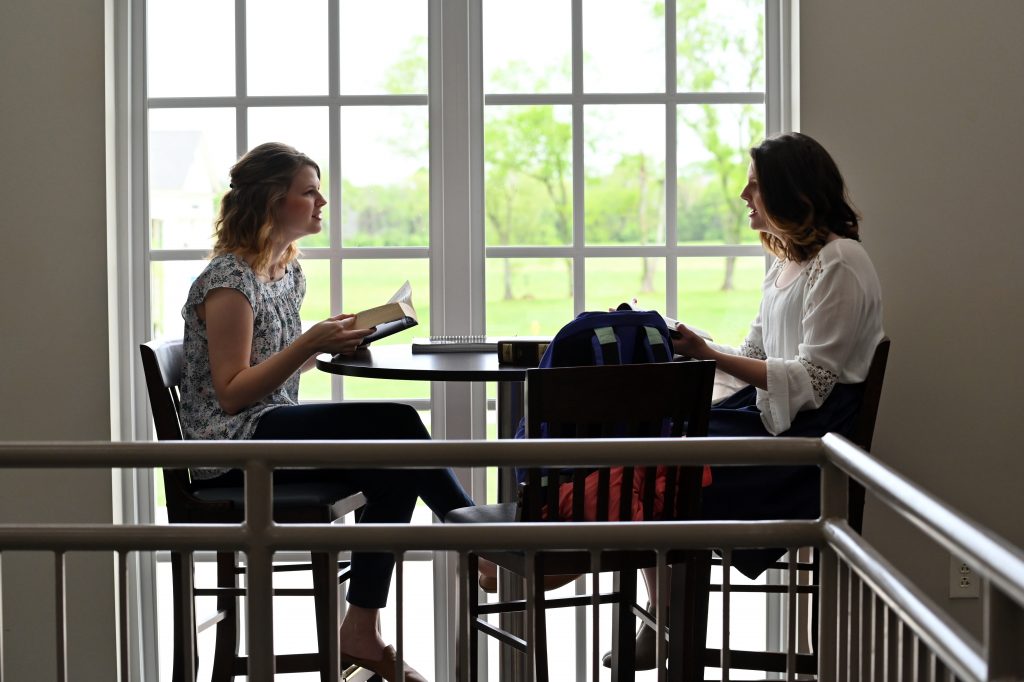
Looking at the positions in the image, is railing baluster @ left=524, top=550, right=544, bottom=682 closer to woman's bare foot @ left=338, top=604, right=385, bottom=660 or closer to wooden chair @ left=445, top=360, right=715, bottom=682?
wooden chair @ left=445, top=360, right=715, bottom=682

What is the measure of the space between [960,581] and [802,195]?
1.29 metres

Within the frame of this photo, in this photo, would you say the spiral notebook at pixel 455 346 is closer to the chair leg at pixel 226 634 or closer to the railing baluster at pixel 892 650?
the chair leg at pixel 226 634

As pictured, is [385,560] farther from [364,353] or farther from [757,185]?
[757,185]

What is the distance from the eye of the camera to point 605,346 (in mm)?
1914

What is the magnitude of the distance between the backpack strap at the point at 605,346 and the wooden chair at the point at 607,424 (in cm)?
13

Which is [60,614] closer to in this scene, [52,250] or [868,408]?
[868,408]

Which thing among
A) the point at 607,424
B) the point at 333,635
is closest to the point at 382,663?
the point at 607,424

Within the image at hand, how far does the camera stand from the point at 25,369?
299 centimetres

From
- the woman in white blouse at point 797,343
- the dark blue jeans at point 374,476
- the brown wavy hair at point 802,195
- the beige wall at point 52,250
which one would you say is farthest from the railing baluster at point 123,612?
the beige wall at point 52,250

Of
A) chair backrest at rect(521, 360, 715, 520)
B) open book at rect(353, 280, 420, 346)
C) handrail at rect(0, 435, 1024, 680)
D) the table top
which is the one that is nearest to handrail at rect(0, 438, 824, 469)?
handrail at rect(0, 435, 1024, 680)

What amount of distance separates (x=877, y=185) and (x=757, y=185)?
0.53m

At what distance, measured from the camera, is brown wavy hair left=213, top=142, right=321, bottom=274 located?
256cm

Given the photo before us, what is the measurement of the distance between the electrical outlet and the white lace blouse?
995 mm

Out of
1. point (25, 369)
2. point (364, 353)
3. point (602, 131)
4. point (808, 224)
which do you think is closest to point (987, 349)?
point (808, 224)
